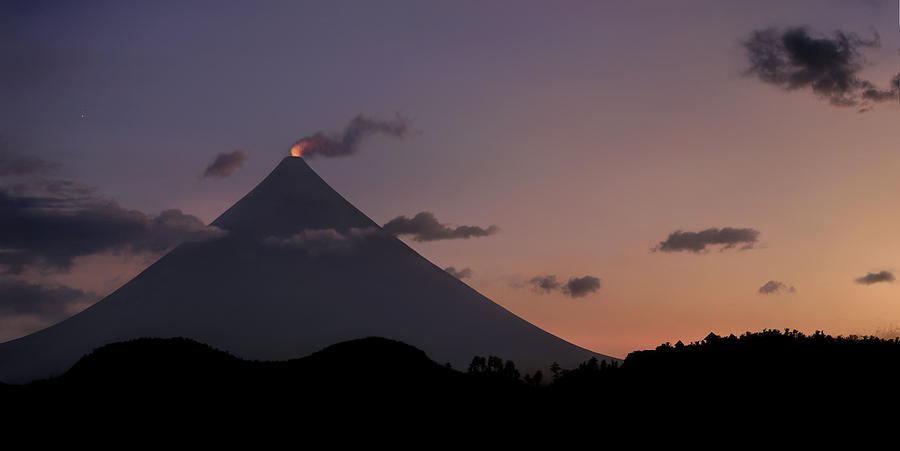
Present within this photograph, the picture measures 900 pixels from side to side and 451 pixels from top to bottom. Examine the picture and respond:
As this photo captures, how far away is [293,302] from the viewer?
298 feet

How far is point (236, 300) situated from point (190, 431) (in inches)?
2340

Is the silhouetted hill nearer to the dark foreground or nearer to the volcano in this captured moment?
the dark foreground

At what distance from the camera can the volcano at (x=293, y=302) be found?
8700 cm

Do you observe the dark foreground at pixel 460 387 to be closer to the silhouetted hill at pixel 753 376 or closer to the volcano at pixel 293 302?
the silhouetted hill at pixel 753 376

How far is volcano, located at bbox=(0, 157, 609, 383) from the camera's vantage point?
8700 centimetres

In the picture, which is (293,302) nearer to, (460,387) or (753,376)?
(460,387)

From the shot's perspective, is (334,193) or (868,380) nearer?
(868,380)

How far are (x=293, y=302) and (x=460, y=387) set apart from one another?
2066 inches

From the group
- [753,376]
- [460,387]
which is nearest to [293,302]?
[460,387]

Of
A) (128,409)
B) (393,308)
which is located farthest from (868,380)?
(393,308)

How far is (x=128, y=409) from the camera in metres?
35.4

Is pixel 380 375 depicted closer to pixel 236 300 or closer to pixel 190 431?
pixel 190 431

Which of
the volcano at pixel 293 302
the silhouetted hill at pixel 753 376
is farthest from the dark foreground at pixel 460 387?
the volcano at pixel 293 302

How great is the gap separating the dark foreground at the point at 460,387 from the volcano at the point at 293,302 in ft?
119
